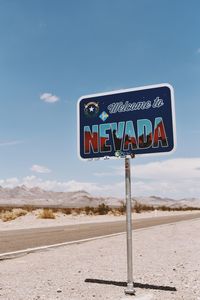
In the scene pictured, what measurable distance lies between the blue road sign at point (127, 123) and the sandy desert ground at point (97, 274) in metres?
2.07

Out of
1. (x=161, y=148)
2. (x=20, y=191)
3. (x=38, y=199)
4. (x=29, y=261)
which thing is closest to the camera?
(x=161, y=148)

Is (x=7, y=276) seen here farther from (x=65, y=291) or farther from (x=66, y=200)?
Result: (x=66, y=200)

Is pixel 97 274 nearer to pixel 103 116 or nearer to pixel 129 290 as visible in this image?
pixel 129 290

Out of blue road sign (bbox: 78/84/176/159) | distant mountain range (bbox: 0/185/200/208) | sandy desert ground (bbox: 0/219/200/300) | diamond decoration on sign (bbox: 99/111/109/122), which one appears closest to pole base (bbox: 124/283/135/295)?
sandy desert ground (bbox: 0/219/200/300)

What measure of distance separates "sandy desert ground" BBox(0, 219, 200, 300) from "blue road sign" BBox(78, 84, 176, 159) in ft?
6.78

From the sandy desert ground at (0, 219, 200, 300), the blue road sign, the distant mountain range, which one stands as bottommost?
the sandy desert ground at (0, 219, 200, 300)

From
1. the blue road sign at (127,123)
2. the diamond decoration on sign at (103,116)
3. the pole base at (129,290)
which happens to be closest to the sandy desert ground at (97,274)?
the pole base at (129,290)

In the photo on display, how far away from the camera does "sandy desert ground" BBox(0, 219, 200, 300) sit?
6.20 meters

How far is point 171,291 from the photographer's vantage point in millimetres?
6410

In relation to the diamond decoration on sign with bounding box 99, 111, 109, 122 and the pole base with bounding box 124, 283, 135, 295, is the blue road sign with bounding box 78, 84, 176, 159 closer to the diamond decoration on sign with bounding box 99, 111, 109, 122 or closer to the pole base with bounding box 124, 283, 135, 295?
the diamond decoration on sign with bounding box 99, 111, 109, 122

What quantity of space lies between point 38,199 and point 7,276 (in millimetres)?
170204

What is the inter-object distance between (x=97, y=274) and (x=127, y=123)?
329cm

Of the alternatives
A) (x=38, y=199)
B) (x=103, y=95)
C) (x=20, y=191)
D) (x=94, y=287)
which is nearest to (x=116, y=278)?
(x=94, y=287)

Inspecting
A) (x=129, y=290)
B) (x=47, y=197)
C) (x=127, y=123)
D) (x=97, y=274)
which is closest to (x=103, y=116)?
(x=127, y=123)
